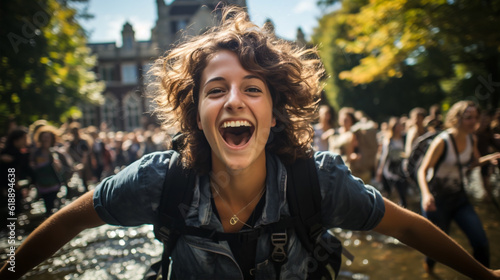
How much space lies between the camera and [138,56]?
3634 cm

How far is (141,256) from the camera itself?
14.6 ft

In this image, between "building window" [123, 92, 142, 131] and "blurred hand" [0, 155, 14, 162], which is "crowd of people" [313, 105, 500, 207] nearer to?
"blurred hand" [0, 155, 14, 162]

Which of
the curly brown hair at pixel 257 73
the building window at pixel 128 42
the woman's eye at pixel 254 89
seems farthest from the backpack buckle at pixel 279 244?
the building window at pixel 128 42

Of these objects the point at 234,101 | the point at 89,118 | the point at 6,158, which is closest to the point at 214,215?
the point at 234,101

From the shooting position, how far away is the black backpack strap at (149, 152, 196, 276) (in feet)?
5.37

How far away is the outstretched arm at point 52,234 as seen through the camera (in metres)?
1.65

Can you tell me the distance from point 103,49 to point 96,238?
36.0 metres

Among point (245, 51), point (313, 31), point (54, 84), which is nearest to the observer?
point (245, 51)

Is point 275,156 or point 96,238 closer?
point 275,156

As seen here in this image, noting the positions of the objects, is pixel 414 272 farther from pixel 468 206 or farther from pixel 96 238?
pixel 96 238

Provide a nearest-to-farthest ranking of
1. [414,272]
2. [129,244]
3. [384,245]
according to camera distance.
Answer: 1. [414,272]
2. [384,245]
3. [129,244]

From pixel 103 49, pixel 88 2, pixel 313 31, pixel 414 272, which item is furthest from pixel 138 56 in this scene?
pixel 414 272

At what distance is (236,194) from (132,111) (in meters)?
38.0

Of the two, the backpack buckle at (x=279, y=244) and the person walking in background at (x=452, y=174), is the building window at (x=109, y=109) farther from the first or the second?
the backpack buckle at (x=279, y=244)
